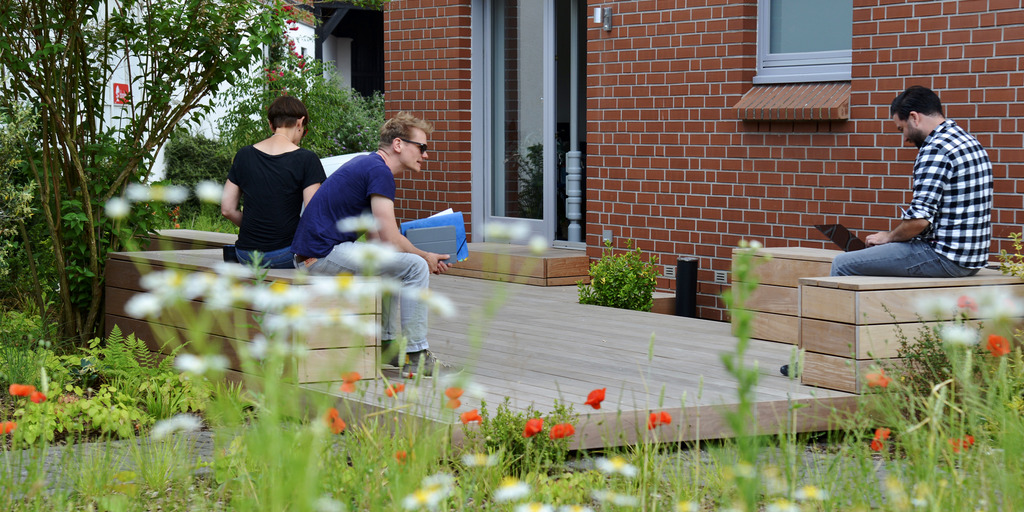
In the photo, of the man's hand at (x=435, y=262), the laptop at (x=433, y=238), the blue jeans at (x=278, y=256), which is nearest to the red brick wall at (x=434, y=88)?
the blue jeans at (x=278, y=256)

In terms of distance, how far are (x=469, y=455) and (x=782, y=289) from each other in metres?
3.25

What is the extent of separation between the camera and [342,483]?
2.95 meters

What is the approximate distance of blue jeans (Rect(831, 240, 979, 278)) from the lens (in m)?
4.98

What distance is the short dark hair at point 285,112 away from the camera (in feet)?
17.8

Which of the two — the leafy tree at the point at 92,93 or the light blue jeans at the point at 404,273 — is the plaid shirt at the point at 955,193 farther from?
the leafy tree at the point at 92,93

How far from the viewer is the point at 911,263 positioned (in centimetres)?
498

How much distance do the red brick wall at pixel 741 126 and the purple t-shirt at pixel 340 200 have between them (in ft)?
10.4

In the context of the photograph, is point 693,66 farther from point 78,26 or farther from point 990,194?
point 78,26

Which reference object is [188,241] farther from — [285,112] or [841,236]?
[841,236]

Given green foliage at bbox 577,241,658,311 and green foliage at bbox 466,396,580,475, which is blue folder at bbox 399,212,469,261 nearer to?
green foliage at bbox 466,396,580,475

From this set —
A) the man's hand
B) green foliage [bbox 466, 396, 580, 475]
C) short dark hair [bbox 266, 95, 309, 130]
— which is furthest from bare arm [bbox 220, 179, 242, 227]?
green foliage [bbox 466, 396, 580, 475]

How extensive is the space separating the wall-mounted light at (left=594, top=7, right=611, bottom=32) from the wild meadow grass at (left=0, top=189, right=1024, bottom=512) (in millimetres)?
4220

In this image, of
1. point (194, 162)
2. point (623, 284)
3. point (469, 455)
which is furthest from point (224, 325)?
point (194, 162)

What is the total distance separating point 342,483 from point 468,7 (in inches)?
286
